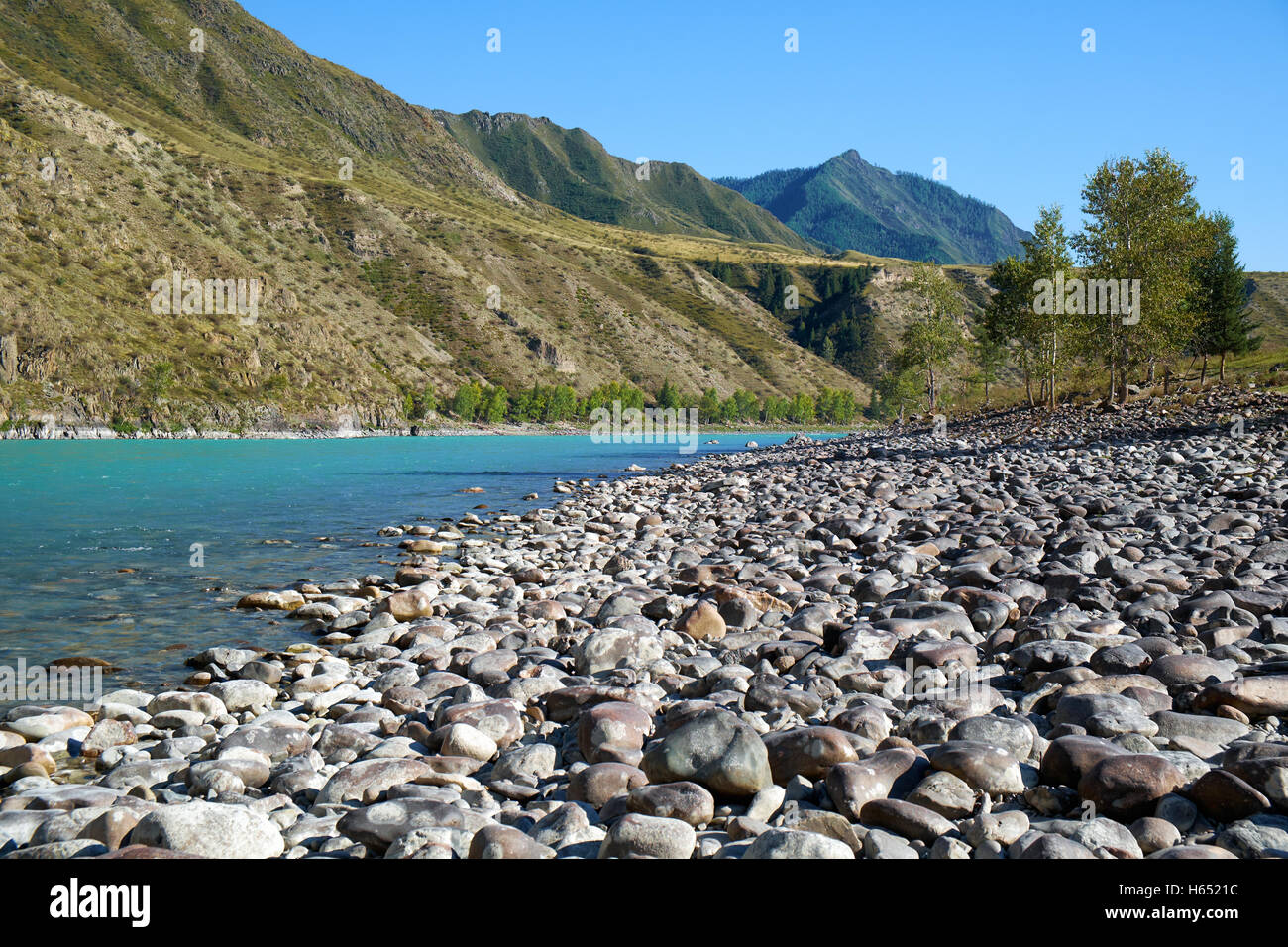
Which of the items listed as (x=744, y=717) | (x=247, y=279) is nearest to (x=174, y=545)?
(x=744, y=717)

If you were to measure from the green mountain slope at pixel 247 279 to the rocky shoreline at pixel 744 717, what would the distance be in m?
97.6

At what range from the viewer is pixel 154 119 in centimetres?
17212

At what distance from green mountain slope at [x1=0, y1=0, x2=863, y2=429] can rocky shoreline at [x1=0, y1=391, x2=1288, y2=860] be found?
97602 millimetres

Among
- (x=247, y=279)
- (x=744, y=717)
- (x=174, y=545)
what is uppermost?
(x=247, y=279)

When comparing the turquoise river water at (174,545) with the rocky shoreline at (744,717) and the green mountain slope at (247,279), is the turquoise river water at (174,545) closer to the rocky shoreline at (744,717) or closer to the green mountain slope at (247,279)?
the rocky shoreline at (744,717)

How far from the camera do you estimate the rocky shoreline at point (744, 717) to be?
3600 millimetres

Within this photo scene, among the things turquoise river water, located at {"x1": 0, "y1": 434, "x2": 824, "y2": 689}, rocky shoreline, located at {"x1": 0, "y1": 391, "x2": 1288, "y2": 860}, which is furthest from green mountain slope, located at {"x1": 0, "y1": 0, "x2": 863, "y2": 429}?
rocky shoreline, located at {"x1": 0, "y1": 391, "x2": 1288, "y2": 860}

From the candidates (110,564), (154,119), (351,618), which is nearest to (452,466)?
(110,564)

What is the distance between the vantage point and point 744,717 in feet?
16.5

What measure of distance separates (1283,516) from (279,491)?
30319mm

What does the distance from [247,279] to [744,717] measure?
421 feet

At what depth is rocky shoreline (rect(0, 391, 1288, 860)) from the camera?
360cm

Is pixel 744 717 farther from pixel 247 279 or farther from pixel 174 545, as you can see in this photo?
pixel 247 279
